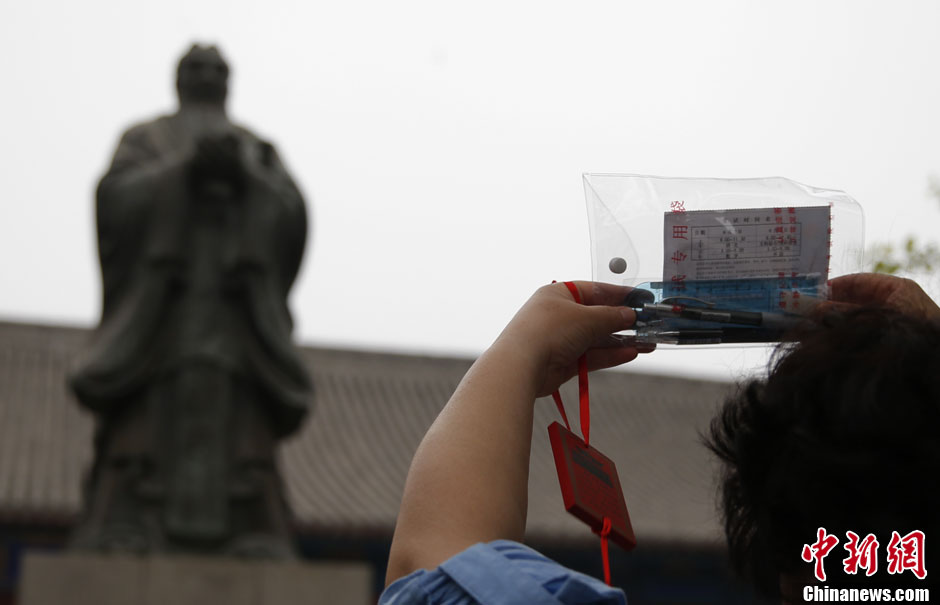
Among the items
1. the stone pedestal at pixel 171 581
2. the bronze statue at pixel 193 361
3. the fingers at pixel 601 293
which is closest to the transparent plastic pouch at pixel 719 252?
the fingers at pixel 601 293

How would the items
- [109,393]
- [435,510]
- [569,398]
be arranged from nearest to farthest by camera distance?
1. [435,510]
2. [109,393]
3. [569,398]

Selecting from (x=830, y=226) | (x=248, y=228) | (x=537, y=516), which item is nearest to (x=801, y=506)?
(x=830, y=226)

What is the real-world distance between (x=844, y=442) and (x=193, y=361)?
5163 millimetres

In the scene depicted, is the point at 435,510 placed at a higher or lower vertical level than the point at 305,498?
higher

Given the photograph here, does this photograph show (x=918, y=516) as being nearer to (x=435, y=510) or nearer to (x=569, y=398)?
(x=435, y=510)

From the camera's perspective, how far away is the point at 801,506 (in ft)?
2.65

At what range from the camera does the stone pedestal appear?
5.21 meters

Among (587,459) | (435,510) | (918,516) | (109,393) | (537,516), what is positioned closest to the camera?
(918,516)

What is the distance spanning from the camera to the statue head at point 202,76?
627cm

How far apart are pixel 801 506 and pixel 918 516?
7 cm
